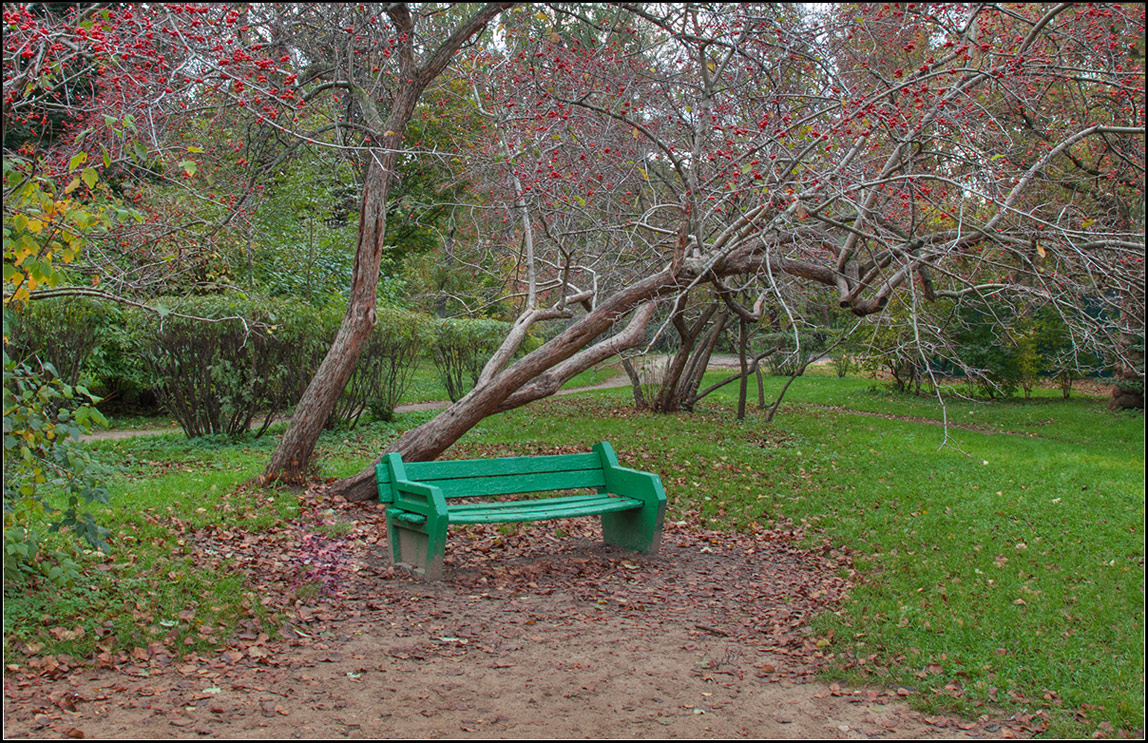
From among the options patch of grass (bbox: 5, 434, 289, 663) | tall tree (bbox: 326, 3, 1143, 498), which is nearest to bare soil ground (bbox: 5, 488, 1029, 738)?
patch of grass (bbox: 5, 434, 289, 663)

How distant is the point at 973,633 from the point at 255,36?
266 inches

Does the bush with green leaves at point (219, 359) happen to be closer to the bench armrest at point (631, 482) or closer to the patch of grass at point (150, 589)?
the patch of grass at point (150, 589)

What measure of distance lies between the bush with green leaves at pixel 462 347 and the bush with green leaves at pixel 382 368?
1.61 m

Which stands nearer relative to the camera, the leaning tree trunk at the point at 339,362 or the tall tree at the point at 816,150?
the tall tree at the point at 816,150

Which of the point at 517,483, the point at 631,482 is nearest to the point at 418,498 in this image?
the point at 517,483

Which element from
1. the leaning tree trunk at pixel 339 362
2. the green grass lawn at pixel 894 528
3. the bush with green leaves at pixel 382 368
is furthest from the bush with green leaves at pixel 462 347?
the leaning tree trunk at pixel 339 362

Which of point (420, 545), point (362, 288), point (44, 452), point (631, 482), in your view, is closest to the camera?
point (44, 452)

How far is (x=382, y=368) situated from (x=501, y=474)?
22.1 ft

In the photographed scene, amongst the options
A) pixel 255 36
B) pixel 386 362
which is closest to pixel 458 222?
pixel 386 362

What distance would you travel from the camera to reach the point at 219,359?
1002 centimetres

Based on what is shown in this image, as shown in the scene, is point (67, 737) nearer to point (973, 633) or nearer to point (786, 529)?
point (973, 633)

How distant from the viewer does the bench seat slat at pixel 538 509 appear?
547 centimetres

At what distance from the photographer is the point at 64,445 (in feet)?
12.0

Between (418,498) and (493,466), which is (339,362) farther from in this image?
(418,498)
